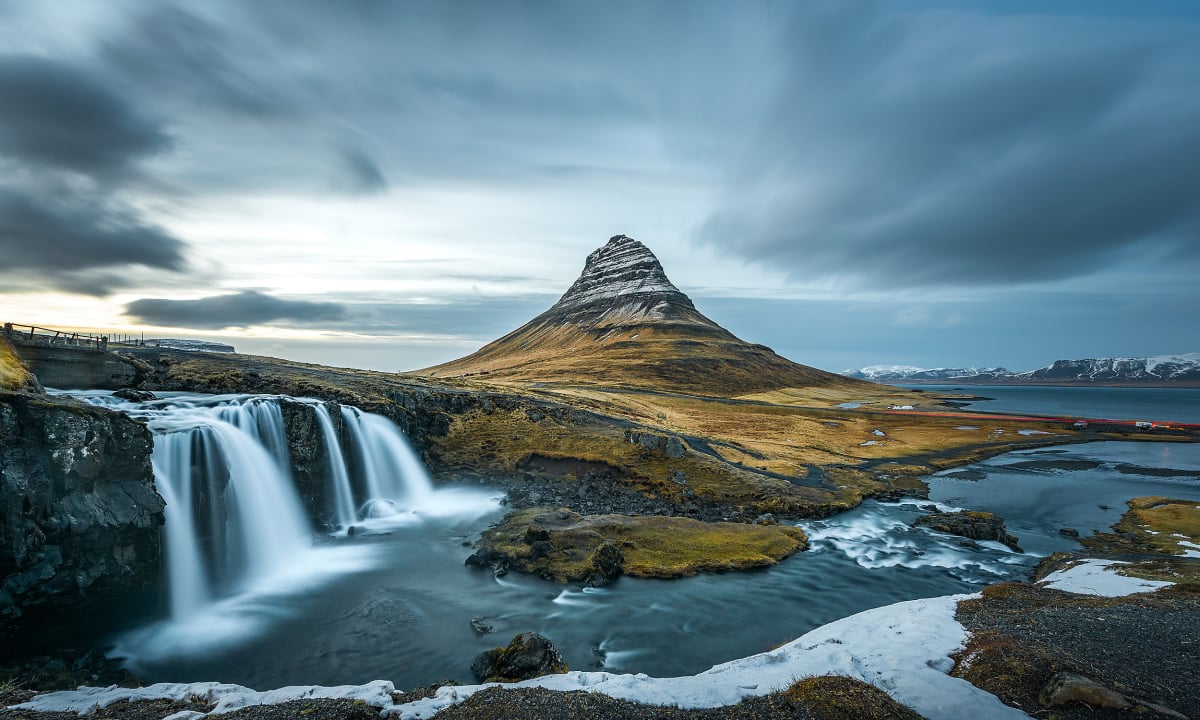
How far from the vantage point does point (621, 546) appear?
31859mm

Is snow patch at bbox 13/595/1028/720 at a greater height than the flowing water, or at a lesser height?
greater

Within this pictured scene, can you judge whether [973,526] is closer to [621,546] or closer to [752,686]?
[621,546]

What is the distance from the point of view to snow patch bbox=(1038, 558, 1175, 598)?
23.3m

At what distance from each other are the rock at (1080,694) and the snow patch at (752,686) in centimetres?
104

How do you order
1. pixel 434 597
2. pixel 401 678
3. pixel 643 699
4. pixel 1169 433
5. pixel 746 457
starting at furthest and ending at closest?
1. pixel 1169 433
2. pixel 746 457
3. pixel 434 597
4. pixel 401 678
5. pixel 643 699

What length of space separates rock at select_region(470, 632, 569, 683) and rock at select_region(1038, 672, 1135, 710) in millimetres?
13938

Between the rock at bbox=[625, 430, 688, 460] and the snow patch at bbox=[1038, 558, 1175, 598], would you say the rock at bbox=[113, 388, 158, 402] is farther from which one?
the snow patch at bbox=[1038, 558, 1175, 598]

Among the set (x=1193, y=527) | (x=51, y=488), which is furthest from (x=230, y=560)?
(x=1193, y=527)

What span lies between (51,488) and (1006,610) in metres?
41.0

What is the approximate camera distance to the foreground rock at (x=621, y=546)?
2920 cm

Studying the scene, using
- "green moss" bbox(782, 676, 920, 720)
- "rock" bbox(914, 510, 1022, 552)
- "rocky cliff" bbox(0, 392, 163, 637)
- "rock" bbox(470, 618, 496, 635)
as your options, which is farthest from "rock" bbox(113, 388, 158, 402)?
"rock" bbox(914, 510, 1022, 552)

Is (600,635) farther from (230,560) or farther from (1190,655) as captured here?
(230,560)

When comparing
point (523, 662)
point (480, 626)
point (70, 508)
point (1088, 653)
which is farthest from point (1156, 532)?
point (70, 508)

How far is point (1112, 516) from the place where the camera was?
4422cm
